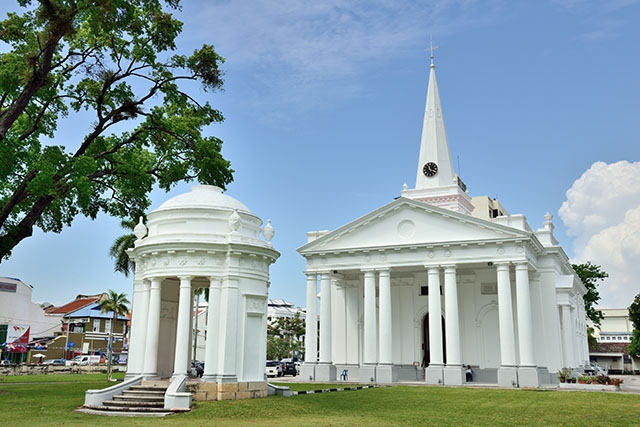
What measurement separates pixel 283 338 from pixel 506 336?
54886 millimetres

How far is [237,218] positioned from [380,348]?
17.7m

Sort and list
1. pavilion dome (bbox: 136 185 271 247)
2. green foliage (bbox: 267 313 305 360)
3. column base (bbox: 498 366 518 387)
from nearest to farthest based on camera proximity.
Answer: pavilion dome (bbox: 136 185 271 247) < column base (bbox: 498 366 518 387) < green foliage (bbox: 267 313 305 360)

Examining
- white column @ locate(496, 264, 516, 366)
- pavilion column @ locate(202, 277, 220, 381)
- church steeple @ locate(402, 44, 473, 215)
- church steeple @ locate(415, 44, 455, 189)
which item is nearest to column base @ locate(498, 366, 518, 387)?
white column @ locate(496, 264, 516, 366)

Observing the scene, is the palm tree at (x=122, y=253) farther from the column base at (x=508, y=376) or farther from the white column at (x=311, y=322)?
the column base at (x=508, y=376)

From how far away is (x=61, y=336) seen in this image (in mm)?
65188

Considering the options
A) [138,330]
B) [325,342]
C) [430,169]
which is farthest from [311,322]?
[138,330]

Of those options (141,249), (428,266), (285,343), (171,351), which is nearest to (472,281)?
(428,266)

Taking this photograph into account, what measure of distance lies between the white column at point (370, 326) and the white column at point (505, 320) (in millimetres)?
7027

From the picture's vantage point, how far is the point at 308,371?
34000 mm

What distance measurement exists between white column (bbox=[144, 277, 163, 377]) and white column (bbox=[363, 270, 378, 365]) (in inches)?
701

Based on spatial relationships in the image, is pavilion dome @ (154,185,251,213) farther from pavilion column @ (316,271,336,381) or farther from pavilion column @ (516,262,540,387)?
pavilion column @ (516,262,540,387)

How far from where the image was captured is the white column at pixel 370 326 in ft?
109

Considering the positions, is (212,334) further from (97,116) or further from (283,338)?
(283,338)

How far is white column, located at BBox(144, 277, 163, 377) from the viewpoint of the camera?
17.3m
